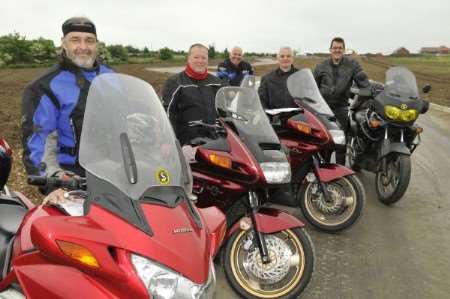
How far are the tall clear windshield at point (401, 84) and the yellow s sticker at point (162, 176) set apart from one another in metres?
4.76

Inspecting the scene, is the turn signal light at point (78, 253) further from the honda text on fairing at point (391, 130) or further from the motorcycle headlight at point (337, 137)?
the honda text on fairing at point (391, 130)

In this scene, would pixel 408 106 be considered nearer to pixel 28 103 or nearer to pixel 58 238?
pixel 28 103

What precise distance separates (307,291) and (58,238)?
2.44 meters

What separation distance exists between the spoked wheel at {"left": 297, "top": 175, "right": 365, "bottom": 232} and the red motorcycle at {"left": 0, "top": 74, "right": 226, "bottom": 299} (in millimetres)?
2637

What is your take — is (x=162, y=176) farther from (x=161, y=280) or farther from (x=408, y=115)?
(x=408, y=115)

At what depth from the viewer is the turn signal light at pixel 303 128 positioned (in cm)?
495

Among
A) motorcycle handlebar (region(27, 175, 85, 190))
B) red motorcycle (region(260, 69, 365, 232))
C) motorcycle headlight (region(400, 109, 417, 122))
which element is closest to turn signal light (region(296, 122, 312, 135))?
red motorcycle (region(260, 69, 365, 232))

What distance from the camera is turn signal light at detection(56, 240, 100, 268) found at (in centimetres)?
181

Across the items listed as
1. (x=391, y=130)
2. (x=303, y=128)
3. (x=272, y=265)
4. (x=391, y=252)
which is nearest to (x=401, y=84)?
(x=391, y=130)

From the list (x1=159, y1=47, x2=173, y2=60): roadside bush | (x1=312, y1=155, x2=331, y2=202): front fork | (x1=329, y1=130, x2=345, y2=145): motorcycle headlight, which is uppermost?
(x1=329, y1=130, x2=345, y2=145): motorcycle headlight

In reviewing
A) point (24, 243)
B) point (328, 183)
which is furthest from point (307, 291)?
point (24, 243)

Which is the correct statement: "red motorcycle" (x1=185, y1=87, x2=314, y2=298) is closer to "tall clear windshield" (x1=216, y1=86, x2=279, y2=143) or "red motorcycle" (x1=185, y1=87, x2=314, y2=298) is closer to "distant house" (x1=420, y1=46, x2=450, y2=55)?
"tall clear windshield" (x1=216, y1=86, x2=279, y2=143)

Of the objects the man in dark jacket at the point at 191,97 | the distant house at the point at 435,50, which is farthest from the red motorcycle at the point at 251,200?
the distant house at the point at 435,50

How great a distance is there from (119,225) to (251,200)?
189 centimetres
